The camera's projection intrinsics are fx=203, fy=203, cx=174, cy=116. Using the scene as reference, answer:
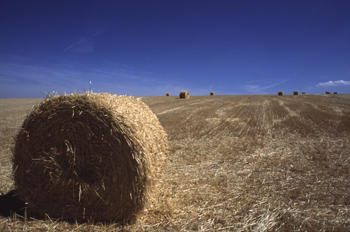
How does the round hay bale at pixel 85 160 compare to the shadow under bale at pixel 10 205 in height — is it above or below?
above

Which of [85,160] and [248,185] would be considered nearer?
[85,160]

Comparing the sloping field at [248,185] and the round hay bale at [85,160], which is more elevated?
the round hay bale at [85,160]

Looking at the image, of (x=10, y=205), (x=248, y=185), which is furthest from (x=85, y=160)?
(x=248, y=185)

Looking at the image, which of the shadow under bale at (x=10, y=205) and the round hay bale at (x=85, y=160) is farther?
the shadow under bale at (x=10, y=205)

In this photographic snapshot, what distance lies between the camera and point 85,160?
327 centimetres

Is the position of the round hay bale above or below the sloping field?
above

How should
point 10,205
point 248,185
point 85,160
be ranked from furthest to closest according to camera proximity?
point 248,185 < point 10,205 < point 85,160

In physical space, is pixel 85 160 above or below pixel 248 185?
above

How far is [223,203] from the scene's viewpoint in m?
3.64

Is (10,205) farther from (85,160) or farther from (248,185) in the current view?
(248,185)

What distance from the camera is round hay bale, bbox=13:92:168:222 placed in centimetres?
316

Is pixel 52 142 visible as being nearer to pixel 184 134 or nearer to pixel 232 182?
pixel 232 182

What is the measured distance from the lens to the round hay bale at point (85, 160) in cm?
316

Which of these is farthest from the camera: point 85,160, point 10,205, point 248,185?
point 248,185
